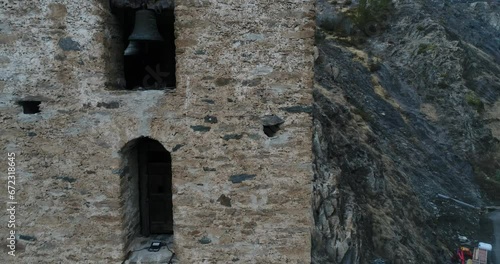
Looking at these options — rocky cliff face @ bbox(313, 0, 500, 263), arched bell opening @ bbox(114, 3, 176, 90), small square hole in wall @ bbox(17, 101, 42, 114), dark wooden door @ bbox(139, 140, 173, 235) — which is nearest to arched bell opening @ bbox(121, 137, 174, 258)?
dark wooden door @ bbox(139, 140, 173, 235)

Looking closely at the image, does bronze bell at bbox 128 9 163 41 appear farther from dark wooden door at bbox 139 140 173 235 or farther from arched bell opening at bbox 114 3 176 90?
dark wooden door at bbox 139 140 173 235

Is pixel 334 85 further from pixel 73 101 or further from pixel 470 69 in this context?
pixel 73 101

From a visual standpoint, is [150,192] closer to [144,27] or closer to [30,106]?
[30,106]

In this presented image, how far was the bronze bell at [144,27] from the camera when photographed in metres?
4.43

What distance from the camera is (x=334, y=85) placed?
67.9 ft

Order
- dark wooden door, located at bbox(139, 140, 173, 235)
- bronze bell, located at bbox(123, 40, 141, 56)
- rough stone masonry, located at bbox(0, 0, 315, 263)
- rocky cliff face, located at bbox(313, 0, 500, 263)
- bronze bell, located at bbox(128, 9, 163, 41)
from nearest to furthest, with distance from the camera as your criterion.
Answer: rough stone masonry, located at bbox(0, 0, 315, 263)
bronze bell, located at bbox(128, 9, 163, 41)
bronze bell, located at bbox(123, 40, 141, 56)
dark wooden door, located at bbox(139, 140, 173, 235)
rocky cliff face, located at bbox(313, 0, 500, 263)

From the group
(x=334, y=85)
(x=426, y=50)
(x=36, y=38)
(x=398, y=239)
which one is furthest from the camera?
(x=426, y=50)

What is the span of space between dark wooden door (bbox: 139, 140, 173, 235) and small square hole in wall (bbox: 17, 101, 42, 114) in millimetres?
1264

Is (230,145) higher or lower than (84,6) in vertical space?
lower

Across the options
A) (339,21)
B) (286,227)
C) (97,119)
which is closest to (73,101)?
(97,119)

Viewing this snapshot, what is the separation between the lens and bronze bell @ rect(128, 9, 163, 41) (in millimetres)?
4430

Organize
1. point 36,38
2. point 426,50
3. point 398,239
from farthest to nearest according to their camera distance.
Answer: point 426,50, point 398,239, point 36,38

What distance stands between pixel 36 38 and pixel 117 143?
1.27m

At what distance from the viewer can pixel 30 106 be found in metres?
4.19
